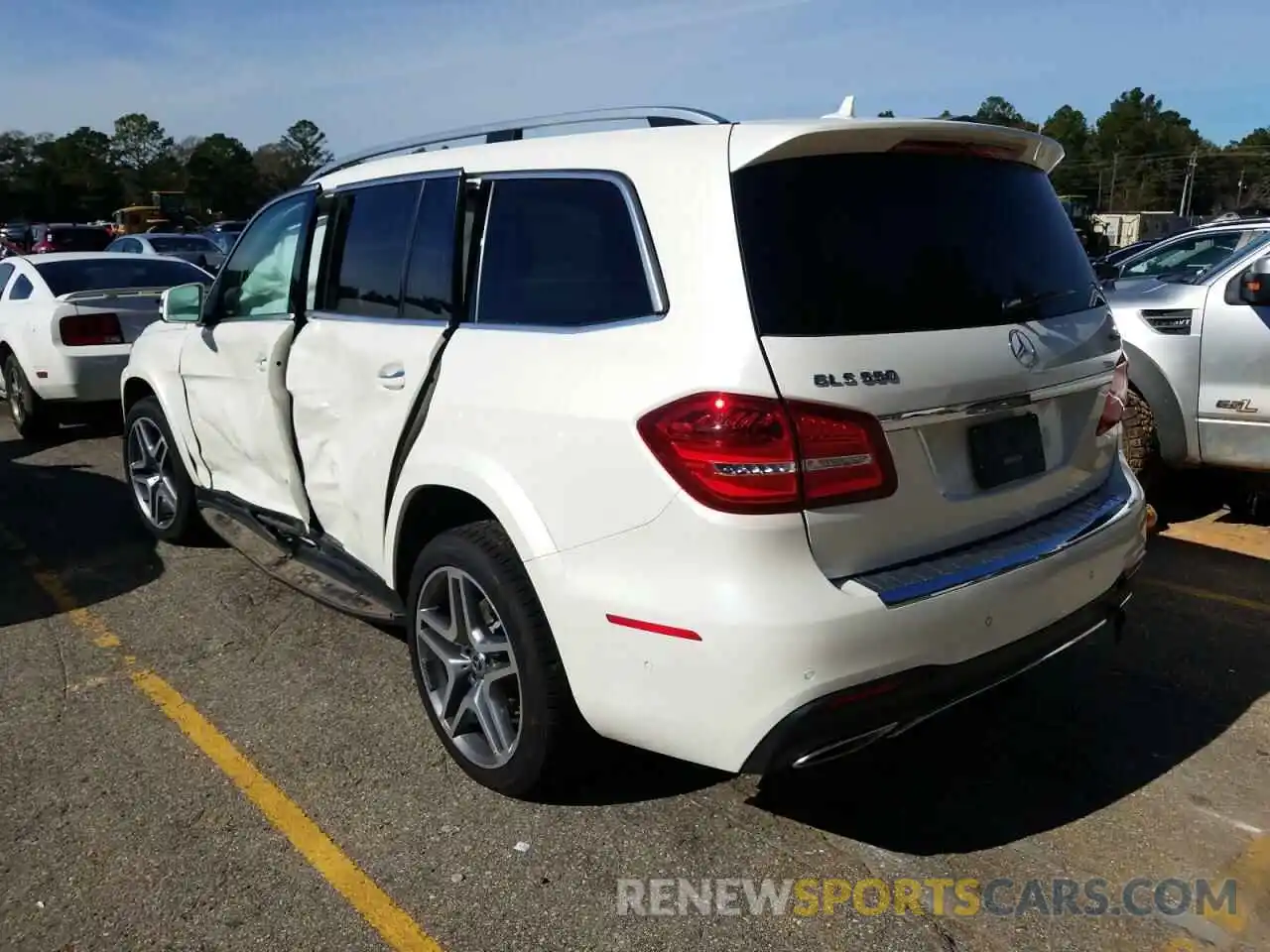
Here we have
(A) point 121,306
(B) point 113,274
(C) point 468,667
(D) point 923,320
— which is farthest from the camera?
(B) point 113,274

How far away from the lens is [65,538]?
6055 mm

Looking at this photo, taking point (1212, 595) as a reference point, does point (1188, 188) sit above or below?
below

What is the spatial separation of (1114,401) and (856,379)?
1.28m

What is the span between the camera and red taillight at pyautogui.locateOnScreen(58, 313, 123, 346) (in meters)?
8.38

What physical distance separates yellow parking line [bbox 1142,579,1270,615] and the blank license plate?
7.91 feet

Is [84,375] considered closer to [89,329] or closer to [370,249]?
[89,329]

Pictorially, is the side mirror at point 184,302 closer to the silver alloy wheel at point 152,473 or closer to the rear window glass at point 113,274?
the silver alloy wheel at point 152,473

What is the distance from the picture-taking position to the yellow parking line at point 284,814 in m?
2.73

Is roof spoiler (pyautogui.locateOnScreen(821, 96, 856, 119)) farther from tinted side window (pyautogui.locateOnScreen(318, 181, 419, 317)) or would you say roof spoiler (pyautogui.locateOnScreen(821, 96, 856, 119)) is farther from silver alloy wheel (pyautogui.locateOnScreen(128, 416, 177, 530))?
silver alloy wheel (pyautogui.locateOnScreen(128, 416, 177, 530))

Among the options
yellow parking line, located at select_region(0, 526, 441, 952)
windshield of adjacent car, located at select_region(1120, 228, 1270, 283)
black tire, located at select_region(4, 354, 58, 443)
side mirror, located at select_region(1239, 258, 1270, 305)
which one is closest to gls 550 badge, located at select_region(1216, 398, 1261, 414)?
side mirror, located at select_region(1239, 258, 1270, 305)

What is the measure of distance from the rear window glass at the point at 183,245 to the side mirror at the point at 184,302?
16.5m

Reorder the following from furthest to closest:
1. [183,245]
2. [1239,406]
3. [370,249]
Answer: [183,245]
[1239,406]
[370,249]

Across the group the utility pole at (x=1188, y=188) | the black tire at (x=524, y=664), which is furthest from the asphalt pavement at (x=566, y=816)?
the utility pole at (x=1188, y=188)
